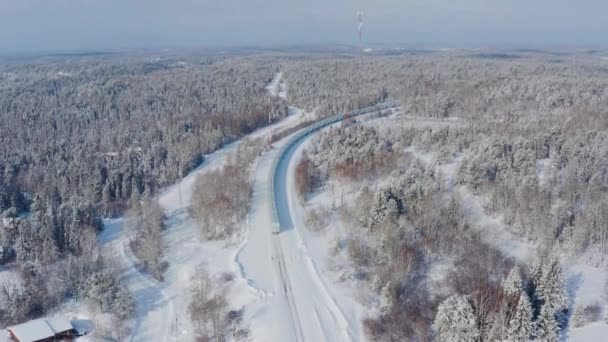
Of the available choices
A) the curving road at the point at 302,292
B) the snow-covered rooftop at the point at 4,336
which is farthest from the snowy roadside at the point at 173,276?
the snow-covered rooftop at the point at 4,336

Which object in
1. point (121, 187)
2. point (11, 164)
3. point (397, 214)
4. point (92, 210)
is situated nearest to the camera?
point (397, 214)

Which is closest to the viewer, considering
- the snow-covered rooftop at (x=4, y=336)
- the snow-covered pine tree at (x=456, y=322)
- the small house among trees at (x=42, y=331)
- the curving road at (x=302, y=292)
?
the snow-covered pine tree at (x=456, y=322)

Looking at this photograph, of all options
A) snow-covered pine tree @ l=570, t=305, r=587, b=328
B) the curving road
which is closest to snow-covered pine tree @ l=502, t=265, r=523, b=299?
snow-covered pine tree @ l=570, t=305, r=587, b=328

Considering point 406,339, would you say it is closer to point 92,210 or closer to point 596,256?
point 596,256

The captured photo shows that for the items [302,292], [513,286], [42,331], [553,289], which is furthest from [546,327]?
[42,331]

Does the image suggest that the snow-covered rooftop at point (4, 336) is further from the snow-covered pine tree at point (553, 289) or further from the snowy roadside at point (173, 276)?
→ the snow-covered pine tree at point (553, 289)

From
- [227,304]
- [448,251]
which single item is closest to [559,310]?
[448,251]
